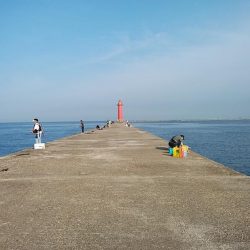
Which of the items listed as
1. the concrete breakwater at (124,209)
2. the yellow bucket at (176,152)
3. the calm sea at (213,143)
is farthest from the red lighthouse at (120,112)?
the concrete breakwater at (124,209)

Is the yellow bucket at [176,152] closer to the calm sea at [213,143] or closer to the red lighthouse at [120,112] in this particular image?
the calm sea at [213,143]

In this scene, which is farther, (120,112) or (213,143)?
(120,112)

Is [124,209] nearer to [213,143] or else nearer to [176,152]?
[176,152]

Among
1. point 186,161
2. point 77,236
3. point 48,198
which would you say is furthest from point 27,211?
point 186,161

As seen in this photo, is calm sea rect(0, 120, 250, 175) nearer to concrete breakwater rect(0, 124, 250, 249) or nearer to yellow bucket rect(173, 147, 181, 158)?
yellow bucket rect(173, 147, 181, 158)

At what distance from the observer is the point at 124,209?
21.8ft

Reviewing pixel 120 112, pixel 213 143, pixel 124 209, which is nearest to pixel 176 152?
pixel 124 209

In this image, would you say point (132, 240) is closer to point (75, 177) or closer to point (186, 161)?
point (75, 177)

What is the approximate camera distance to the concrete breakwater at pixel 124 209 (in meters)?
5.03

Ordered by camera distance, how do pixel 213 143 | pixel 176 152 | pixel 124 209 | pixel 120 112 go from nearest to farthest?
pixel 124 209 → pixel 176 152 → pixel 213 143 → pixel 120 112

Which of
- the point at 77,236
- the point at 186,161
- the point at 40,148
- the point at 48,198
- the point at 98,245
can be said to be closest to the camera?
the point at 98,245

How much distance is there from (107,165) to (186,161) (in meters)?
3.16

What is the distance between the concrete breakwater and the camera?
5.03 metres

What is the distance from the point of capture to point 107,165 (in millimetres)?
12688
